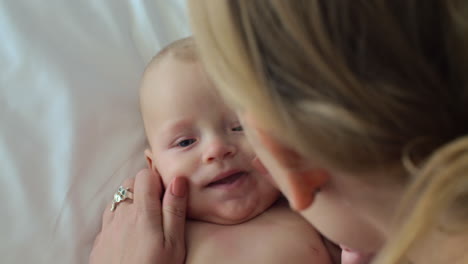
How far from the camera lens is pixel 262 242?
3.09 ft

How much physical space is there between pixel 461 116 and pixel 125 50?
94 centimetres

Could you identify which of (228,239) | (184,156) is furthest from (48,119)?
(228,239)

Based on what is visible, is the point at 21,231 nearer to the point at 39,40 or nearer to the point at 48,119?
the point at 48,119

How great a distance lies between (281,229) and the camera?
0.97 meters

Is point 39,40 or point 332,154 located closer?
point 332,154

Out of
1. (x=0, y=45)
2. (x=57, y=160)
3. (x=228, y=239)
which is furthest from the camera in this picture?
(x=0, y=45)

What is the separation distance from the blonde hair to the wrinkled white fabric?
69cm

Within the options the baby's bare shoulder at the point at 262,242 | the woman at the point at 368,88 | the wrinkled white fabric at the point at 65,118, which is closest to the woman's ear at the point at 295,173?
the woman at the point at 368,88

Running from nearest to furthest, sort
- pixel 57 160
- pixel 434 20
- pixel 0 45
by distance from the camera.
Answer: pixel 434 20
pixel 57 160
pixel 0 45

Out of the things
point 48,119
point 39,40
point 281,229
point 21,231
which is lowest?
point 281,229

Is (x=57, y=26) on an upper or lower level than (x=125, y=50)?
upper

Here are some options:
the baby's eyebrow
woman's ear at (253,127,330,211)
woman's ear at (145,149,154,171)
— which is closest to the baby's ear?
woman's ear at (145,149,154,171)

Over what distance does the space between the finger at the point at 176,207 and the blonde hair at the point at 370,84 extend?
524 mm

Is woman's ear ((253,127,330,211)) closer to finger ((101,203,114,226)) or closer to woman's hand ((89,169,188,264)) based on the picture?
woman's hand ((89,169,188,264))
